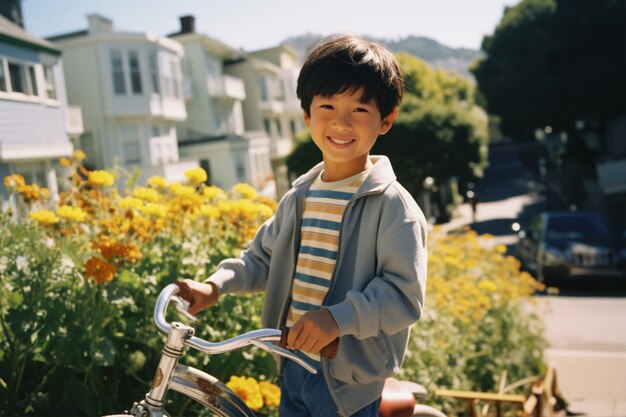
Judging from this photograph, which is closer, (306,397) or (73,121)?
(306,397)

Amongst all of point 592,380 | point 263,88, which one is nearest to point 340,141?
point 592,380

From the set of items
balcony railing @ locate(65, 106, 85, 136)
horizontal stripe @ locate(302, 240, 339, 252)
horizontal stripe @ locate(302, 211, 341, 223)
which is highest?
balcony railing @ locate(65, 106, 85, 136)

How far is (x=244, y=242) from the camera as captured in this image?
145 inches

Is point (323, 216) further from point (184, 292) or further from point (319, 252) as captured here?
point (184, 292)

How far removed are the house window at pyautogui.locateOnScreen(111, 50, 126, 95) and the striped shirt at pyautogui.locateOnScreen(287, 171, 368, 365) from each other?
26058mm

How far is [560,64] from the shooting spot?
89.8ft

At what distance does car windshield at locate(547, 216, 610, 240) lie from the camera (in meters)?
13.4

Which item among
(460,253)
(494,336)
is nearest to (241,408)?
(494,336)

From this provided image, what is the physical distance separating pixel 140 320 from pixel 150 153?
25.6 metres

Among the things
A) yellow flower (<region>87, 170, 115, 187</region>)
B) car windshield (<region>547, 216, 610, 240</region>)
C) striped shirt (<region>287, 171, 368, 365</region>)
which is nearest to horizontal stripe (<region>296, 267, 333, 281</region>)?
striped shirt (<region>287, 171, 368, 365</region>)

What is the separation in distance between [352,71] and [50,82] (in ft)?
59.0

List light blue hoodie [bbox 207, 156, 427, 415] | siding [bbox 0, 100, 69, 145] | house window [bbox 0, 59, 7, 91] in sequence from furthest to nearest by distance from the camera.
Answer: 1. house window [bbox 0, 59, 7, 91]
2. siding [bbox 0, 100, 69, 145]
3. light blue hoodie [bbox 207, 156, 427, 415]

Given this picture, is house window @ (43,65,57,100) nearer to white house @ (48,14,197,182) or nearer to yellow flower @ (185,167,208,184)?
white house @ (48,14,197,182)

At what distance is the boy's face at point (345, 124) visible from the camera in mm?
2027
